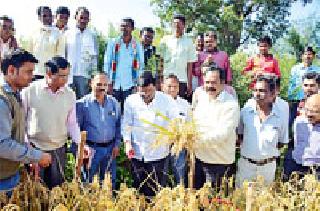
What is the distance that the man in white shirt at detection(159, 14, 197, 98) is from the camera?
6.40 meters

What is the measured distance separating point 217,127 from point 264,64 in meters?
2.64

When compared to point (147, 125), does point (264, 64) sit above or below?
above

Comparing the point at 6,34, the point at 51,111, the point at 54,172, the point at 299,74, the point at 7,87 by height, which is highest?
the point at 6,34

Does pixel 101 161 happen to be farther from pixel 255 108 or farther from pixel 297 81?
pixel 297 81

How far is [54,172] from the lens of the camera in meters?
4.50

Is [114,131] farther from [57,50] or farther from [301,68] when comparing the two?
[301,68]

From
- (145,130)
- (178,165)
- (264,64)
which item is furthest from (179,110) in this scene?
(264,64)

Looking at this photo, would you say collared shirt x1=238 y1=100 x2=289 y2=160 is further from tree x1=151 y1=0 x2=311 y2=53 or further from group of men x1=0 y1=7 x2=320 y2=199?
tree x1=151 y1=0 x2=311 y2=53

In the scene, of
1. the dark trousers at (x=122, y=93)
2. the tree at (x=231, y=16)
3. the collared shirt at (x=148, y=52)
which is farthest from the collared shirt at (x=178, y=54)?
the tree at (x=231, y=16)

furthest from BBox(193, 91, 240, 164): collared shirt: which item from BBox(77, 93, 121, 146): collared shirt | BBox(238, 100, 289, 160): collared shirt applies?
BBox(77, 93, 121, 146): collared shirt

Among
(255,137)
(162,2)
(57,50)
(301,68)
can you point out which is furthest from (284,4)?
(255,137)

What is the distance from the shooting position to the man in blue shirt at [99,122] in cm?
496

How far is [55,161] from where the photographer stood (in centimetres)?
454

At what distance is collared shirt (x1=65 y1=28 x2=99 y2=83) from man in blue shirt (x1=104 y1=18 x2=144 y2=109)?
248mm
